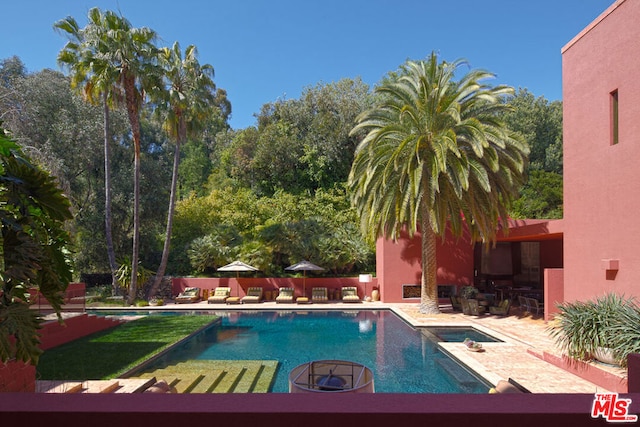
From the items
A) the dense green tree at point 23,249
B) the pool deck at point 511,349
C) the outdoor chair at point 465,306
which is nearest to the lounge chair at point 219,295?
the pool deck at point 511,349

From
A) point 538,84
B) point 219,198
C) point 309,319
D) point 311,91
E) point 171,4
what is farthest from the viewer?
point 538,84

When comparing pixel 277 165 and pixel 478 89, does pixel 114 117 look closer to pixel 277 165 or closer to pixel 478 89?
pixel 277 165

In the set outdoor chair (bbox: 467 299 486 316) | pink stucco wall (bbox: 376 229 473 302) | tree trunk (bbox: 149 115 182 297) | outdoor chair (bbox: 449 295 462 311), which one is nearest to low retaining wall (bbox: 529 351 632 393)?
outdoor chair (bbox: 467 299 486 316)

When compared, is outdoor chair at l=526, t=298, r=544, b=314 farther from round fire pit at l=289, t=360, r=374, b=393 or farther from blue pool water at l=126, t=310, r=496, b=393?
round fire pit at l=289, t=360, r=374, b=393

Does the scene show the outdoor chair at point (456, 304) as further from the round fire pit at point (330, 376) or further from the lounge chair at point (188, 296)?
the round fire pit at point (330, 376)

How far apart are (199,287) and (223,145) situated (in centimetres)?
2262

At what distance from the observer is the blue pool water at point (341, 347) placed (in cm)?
877

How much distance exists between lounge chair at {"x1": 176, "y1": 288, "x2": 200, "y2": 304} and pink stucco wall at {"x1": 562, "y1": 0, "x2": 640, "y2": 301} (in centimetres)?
1699

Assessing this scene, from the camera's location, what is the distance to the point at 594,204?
11.2 metres

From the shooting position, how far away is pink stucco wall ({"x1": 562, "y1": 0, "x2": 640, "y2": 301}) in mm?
9742

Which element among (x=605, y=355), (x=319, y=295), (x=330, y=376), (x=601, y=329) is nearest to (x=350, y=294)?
(x=319, y=295)

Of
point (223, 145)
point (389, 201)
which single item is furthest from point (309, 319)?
point (223, 145)
